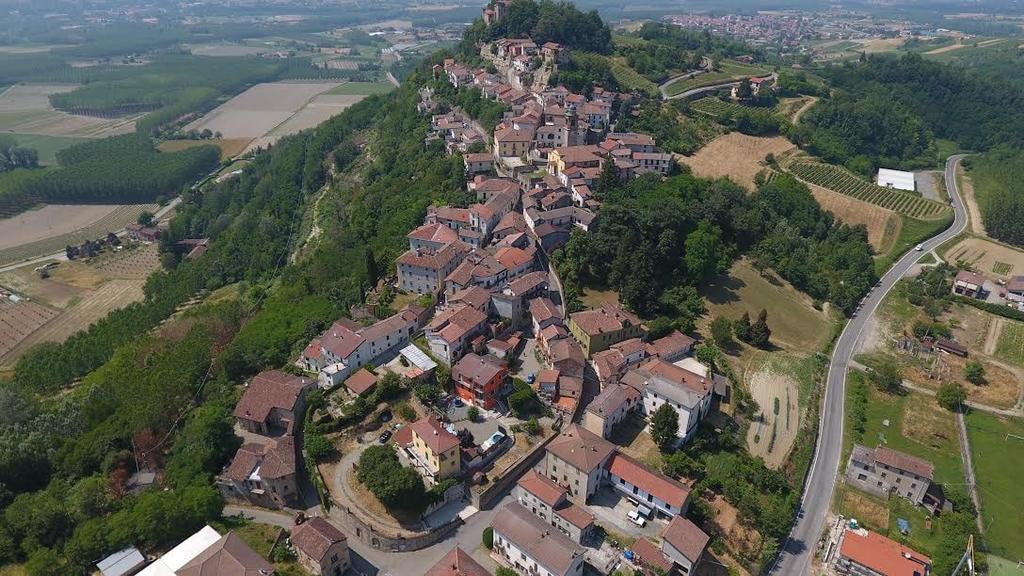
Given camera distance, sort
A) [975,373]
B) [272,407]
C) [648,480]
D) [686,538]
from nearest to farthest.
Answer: [686,538]
[648,480]
[272,407]
[975,373]

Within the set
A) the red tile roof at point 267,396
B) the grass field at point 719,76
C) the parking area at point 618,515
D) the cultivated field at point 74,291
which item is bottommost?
the cultivated field at point 74,291

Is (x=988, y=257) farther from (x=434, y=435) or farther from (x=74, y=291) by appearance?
(x=74, y=291)

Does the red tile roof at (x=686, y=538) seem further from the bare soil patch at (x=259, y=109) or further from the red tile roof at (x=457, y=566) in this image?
the bare soil patch at (x=259, y=109)

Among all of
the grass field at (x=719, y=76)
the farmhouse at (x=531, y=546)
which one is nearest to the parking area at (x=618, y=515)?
the farmhouse at (x=531, y=546)

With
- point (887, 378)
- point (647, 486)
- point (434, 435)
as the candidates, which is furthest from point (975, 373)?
point (434, 435)

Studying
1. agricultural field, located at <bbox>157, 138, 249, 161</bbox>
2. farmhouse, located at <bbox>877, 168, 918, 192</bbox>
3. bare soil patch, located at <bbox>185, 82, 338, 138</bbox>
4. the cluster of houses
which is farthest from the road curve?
bare soil patch, located at <bbox>185, 82, 338, 138</bbox>

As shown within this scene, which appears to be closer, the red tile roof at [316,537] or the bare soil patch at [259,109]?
the red tile roof at [316,537]
